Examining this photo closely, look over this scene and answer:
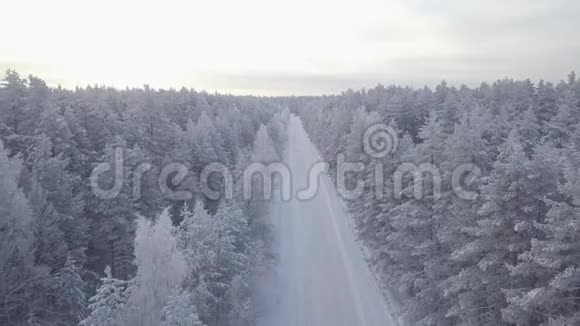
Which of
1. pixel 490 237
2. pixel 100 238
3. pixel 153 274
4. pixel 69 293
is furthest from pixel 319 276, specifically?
pixel 490 237

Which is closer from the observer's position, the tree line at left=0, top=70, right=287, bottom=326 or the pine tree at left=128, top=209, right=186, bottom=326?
the pine tree at left=128, top=209, right=186, bottom=326

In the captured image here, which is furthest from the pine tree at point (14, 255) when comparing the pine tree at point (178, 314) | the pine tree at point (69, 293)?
the pine tree at point (178, 314)

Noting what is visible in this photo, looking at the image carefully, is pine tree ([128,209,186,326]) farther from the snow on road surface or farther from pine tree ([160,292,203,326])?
the snow on road surface

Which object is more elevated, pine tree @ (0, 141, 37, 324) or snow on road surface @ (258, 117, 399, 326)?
pine tree @ (0, 141, 37, 324)

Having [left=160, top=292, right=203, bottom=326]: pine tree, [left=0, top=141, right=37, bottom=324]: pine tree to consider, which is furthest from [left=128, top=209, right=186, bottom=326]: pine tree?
[left=0, top=141, right=37, bottom=324]: pine tree

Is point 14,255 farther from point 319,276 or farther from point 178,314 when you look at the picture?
point 319,276

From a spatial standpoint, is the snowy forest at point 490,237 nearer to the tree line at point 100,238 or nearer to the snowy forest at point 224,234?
the snowy forest at point 224,234
